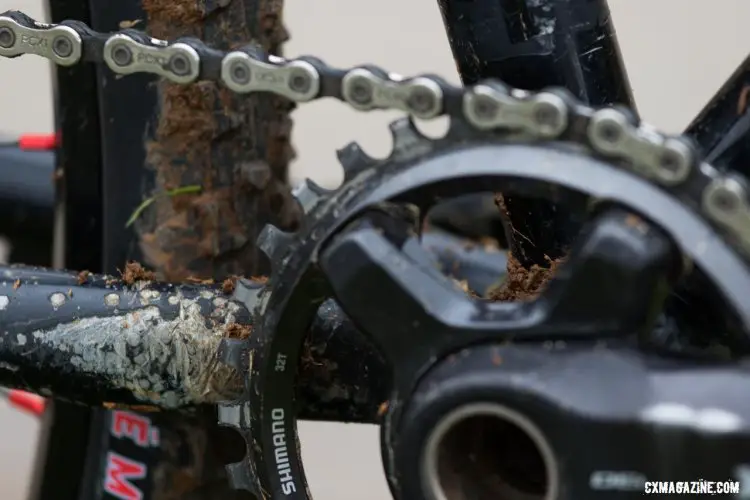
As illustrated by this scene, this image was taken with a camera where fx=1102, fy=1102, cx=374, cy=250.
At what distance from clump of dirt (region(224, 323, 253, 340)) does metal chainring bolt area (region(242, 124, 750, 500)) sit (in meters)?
0.06

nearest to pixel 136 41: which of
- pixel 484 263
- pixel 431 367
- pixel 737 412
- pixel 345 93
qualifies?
pixel 345 93

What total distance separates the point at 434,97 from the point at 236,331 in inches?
7.7

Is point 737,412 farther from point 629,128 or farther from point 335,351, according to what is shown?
point 335,351

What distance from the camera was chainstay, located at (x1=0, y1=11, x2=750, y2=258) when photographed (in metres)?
0.46

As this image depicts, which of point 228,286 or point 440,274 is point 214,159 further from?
point 440,274

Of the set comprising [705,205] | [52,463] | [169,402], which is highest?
[705,205]

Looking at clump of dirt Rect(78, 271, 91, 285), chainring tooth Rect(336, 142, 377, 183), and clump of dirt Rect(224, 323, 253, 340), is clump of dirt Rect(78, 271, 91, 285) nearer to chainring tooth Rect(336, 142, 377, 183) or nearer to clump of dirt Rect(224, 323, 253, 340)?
clump of dirt Rect(224, 323, 253, 340)

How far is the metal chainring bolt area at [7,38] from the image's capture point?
635 mm

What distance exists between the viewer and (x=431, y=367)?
0.50m

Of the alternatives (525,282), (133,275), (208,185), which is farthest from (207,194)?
(525,282)

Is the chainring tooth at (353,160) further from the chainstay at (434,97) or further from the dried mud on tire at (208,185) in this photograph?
the dried mud on tire at (208,185)

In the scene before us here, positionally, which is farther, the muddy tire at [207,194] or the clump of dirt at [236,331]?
the muddy tire at [207,194]

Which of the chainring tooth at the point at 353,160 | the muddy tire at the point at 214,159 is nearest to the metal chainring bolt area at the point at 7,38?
the muddy tire at the point at 214,159

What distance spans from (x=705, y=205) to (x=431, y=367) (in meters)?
0.14
